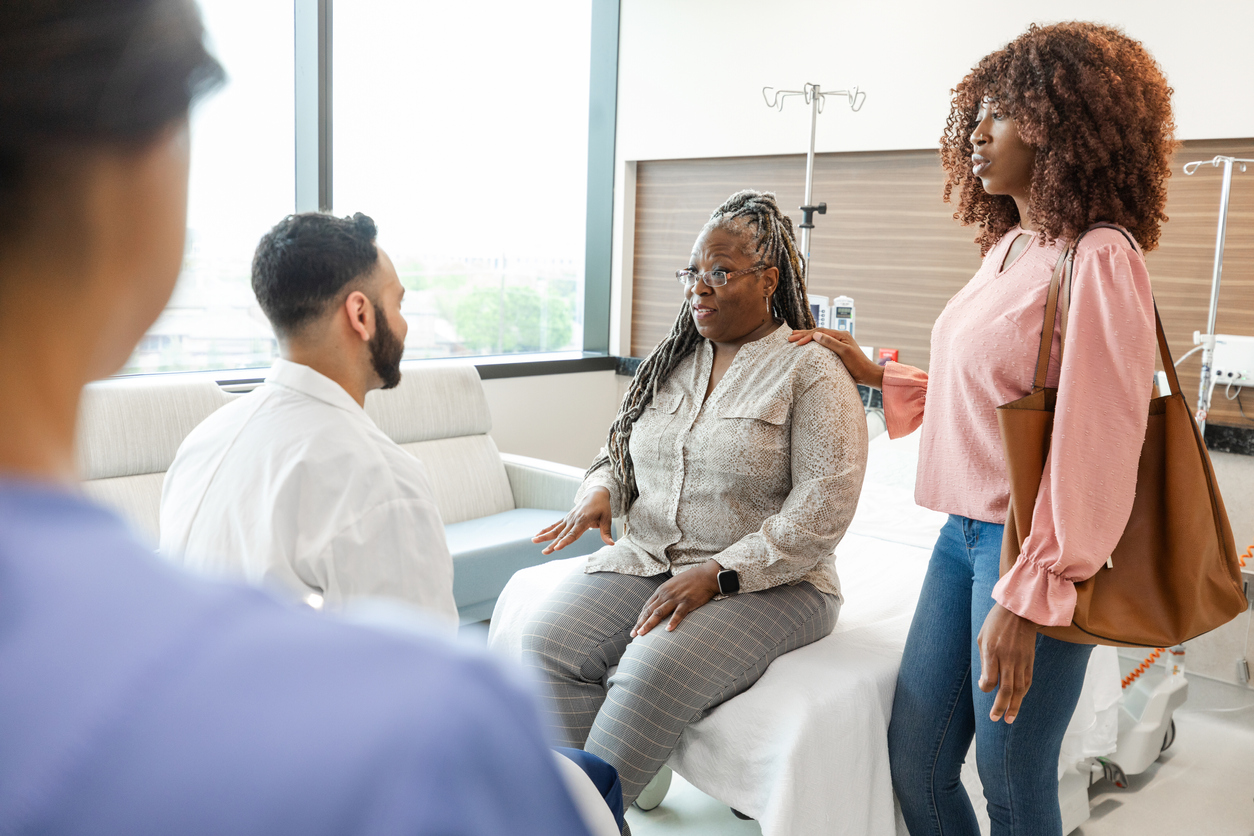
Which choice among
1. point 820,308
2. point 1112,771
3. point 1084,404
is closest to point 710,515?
point 1084,404

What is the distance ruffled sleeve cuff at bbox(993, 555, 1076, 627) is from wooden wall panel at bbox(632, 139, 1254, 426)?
244 centimetres

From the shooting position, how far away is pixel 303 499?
1.26m

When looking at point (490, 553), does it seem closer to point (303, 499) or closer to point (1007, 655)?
point (303, 499)

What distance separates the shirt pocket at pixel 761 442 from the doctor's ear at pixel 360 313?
29.0 inches

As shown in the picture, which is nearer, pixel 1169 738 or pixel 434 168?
pixel 1169 738

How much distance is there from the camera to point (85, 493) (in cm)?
28

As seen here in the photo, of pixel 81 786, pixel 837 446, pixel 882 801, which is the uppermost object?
pixel 81 786

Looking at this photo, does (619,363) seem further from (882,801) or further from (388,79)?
(882,801)

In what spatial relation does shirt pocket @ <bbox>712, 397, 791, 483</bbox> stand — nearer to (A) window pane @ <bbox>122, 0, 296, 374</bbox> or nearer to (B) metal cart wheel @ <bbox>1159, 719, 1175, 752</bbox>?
(B) metal cart wheel @ <bbox>1159, 719, 1175, 752</bbox>

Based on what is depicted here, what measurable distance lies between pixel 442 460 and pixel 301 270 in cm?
240

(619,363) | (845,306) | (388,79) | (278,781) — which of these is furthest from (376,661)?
(619,363)

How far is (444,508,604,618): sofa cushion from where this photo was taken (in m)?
3.19

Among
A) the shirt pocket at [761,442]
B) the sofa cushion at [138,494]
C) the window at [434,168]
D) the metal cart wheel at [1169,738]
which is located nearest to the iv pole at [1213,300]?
the metal cart wheel at [1169,738]

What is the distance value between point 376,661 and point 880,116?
411cm
